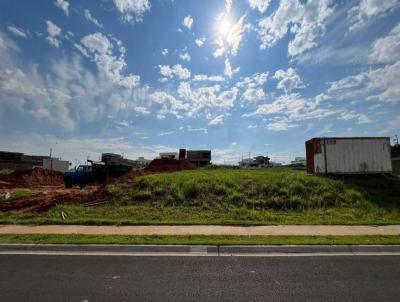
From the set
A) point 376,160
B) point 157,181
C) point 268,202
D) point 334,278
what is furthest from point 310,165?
point 334,278

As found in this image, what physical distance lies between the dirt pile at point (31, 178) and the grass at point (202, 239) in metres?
21.9

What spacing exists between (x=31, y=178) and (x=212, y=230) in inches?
1114

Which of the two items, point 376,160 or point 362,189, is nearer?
point 362,189

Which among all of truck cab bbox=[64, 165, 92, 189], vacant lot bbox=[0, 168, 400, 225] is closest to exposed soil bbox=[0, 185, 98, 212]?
vacant lot bbox=[0, 168, 400, 225]

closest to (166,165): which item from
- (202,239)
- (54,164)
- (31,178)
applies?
(31,178)

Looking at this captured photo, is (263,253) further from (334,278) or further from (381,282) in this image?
(381,282)

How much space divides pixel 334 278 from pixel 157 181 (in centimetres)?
1205

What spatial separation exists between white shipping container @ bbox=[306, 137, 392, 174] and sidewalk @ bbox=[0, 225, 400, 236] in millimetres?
9827

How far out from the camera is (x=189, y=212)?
518 inches

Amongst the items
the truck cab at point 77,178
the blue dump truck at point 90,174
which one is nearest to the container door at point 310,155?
the blue dump truck at point 90,174

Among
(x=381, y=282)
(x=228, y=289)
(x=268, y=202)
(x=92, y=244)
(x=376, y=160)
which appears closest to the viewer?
(x=228, y=289)

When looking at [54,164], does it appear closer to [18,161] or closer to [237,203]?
[18,161]

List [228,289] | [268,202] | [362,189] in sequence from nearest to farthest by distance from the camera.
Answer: [228,289] < [268,202] < [362,189]

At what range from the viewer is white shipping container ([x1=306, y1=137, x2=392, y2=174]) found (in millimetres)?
20266
